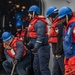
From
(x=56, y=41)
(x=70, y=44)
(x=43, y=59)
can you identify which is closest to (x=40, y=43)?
(x=43, y=59)

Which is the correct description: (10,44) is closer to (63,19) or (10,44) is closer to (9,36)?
(9,36)

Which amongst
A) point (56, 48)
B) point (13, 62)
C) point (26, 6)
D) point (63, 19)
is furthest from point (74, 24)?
point (26, 6)

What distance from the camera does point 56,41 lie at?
682 cm

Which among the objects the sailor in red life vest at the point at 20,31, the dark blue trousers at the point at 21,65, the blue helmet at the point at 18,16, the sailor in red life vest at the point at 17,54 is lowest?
the dark blue trousers at the point at 21,65

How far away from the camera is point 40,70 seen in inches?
296

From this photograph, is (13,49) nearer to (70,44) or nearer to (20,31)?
(20,31)

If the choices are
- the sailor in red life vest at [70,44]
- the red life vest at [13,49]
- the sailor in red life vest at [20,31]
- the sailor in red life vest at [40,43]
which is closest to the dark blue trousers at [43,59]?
the sailor in red life vest at [40,43]

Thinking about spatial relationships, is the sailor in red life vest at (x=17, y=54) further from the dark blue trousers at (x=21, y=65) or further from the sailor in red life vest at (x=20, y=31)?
the sailor in red life vest at (x=20, y=31)

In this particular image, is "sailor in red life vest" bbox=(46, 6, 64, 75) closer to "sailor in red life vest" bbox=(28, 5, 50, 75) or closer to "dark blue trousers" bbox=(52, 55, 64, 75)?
"dark blue trousers" bbox=(52, 55, 64, 75)

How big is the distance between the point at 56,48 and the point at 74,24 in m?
1.08

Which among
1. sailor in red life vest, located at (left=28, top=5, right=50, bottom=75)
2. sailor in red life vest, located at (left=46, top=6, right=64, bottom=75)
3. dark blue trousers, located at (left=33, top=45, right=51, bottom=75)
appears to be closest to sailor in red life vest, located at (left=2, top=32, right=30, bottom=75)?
sailor in red life vest, located at (left=28, top=5, right=50, bottom=75)

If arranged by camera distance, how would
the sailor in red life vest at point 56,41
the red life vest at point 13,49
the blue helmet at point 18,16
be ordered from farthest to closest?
1. the blue helmet at point 18,16
2. the red life vest at point 13,49
3. the sailor in red life vest at point 56,41

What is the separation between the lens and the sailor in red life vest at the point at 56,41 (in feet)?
21.5

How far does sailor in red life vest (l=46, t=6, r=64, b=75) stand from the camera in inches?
258
